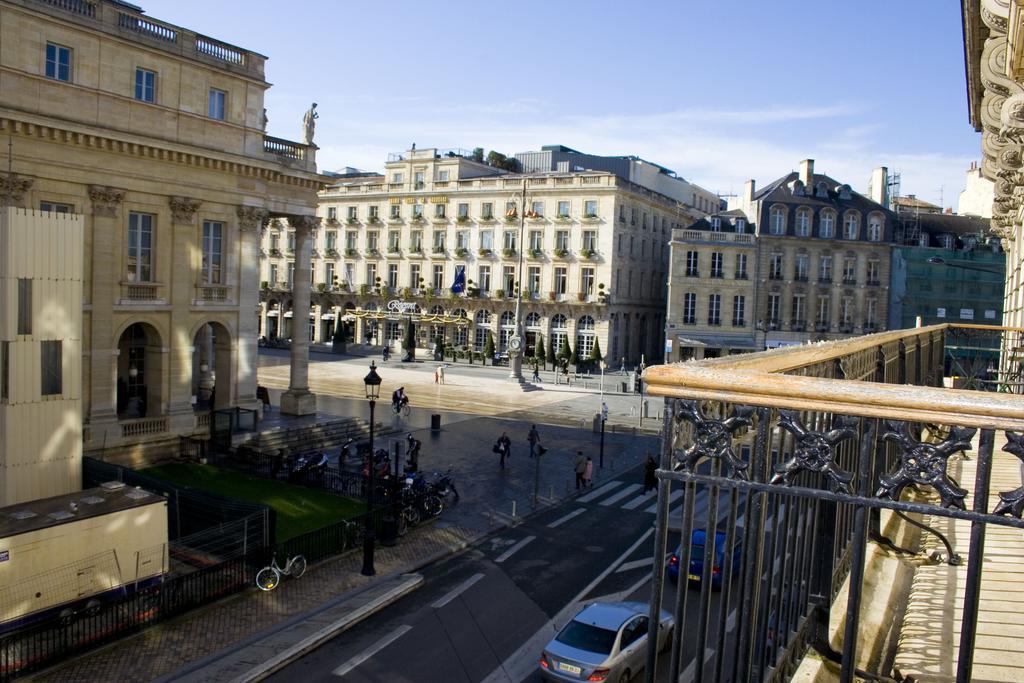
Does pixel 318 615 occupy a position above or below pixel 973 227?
below

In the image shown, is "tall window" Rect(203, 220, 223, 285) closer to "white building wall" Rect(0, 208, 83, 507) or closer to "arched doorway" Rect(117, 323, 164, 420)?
"arched doorway" Rect(117, 323, 164, 420)

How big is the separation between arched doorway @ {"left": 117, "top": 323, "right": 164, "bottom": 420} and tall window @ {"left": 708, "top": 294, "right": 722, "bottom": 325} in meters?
42.2

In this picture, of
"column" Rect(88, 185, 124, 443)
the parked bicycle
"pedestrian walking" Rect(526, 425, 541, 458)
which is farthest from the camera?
"pedestrian walking" Rect(526, 425, 541, 458)

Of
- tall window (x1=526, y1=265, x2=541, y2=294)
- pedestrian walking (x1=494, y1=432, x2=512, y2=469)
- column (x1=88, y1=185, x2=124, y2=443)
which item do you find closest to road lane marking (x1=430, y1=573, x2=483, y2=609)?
pedestrian walking (x1=494, y1=432, x2=512, y2=469)

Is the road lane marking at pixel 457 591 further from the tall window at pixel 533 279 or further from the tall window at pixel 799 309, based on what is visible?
the tall window at pixel 533 279

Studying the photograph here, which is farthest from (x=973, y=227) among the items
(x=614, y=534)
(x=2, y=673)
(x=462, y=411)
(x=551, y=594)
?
(x=2, y=673)

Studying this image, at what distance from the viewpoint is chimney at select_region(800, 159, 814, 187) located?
63.3m

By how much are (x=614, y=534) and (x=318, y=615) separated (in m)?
9.64

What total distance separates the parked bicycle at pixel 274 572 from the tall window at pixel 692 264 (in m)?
48.5

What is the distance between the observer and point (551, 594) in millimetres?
18516

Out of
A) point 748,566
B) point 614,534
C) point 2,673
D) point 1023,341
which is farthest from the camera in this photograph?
point 614,534

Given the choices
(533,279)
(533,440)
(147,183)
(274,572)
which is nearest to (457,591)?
(274,572)

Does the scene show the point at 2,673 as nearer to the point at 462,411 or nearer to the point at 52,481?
the point at 52,481

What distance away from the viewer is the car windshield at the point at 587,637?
1394cm
